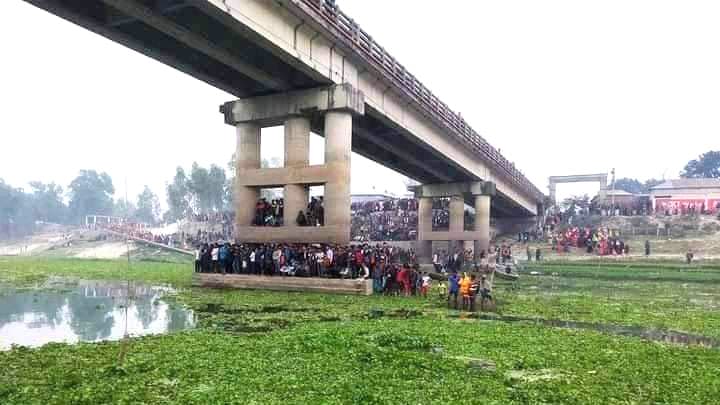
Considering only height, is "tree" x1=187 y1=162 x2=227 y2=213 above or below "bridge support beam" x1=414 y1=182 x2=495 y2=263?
above

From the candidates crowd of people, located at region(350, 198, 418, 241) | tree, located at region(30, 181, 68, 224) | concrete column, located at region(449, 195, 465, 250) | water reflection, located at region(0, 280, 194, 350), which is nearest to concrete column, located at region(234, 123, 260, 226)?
water reflection, located at region(0, 280, 194, 350)

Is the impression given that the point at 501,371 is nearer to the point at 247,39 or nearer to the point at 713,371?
the point at 713,371

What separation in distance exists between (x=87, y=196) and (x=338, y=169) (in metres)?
123

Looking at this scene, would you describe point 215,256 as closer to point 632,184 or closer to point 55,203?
point 55,203

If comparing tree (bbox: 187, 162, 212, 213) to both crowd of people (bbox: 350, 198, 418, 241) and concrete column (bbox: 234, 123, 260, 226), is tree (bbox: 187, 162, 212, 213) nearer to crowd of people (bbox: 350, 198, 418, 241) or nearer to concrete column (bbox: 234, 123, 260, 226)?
crowd of people (bbox: 350, 198, 418, 241)

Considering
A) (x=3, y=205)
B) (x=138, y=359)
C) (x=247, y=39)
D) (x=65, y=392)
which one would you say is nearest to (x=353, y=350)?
(x=138, y=359)

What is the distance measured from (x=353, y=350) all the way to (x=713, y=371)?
6.61 meters

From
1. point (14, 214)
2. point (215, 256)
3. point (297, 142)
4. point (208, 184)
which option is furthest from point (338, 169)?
point (14, 214)

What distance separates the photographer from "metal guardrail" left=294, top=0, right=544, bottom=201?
25828mm

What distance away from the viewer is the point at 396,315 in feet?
57.0

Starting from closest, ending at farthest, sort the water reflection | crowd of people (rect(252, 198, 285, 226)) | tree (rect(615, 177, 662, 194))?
the water reflection < crowd of people (rect(252, 198, 285, 226)) < tree (rect(615, 177, 662, 194))

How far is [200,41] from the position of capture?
22.3 metres

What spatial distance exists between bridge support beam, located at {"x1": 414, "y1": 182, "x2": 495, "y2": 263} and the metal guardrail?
355 cm

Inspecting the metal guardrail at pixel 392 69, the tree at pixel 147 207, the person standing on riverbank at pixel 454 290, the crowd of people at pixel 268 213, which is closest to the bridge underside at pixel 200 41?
the metal guardrail at pixel 392 69
